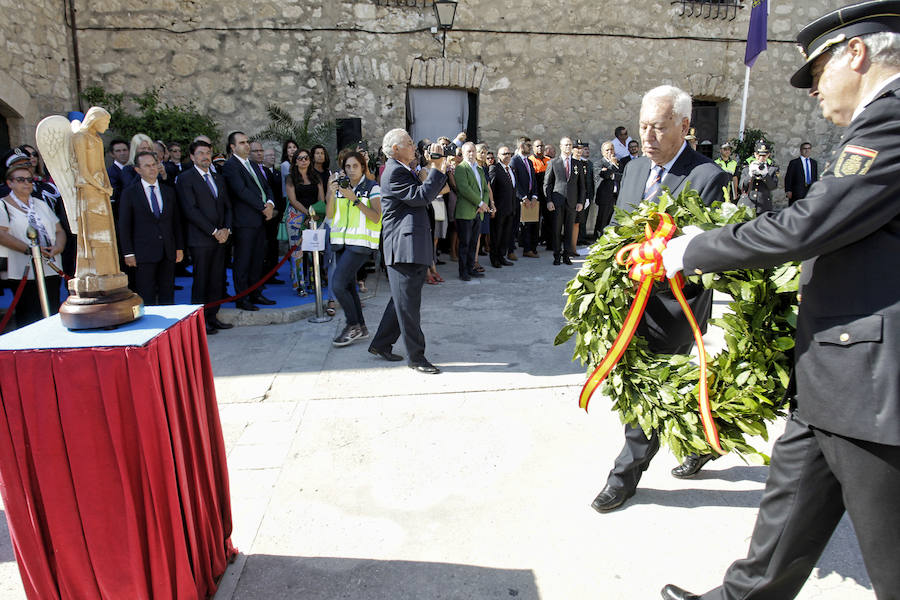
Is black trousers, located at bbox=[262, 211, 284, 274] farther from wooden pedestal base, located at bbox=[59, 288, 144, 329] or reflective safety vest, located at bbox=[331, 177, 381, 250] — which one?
wooden pedestal base, located at bbox=[59, 288, 144, 329]

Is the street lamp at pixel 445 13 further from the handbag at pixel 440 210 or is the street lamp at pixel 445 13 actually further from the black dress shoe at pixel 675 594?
the black dress shoe at pixel 675 594

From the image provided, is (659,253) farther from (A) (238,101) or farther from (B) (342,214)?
(A) (238,101)

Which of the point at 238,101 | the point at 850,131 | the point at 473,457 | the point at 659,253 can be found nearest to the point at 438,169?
the point at 473,457

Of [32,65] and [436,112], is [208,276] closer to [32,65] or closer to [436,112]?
[32,65]

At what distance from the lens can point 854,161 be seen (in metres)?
1.60

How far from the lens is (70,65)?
10.5 m

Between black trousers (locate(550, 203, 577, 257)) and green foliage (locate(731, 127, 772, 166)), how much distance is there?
5123 mm

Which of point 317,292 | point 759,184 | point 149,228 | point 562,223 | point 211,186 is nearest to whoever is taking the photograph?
point 149,228

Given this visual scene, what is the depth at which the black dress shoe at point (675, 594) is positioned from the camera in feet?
7.45

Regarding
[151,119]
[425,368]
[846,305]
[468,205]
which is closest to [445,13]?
[468,205]

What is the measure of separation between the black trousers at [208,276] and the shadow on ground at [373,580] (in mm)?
4231

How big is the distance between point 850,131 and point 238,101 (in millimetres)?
11350

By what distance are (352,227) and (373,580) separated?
3591mm

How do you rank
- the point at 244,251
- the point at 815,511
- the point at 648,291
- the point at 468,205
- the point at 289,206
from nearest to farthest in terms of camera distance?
the point at 815,511, the point at 648,291, the point at 244,251, the point at 289,206, the point at 468,205
